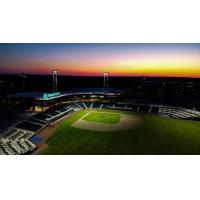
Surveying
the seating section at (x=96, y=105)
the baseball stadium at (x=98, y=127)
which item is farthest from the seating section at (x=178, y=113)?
the seating section at (x=96, y=105)

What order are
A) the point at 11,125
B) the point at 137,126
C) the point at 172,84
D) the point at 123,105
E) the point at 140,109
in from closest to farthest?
the point at 11,125 → the point at 137,126 → the point at 140,109 → the point at 123,105 → the point at 172,84

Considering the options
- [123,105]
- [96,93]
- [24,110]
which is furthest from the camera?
[96,93]

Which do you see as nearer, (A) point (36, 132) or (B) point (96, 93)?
(A) point (36, 132)

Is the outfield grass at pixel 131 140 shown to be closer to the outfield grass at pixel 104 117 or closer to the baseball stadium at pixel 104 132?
the baseball stadium at pixel 104 132

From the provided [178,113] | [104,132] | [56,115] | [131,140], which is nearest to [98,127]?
[104,132]
